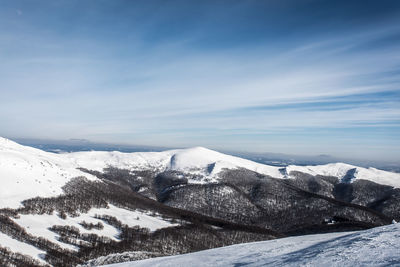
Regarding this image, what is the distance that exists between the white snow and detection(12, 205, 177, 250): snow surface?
10.9 metres

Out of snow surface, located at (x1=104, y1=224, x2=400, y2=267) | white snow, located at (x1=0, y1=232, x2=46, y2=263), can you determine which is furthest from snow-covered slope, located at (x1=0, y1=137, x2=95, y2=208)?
snow surface, located at (x1=104, y1=224, x2=400, y2=267)

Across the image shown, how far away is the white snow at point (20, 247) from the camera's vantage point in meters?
92.9

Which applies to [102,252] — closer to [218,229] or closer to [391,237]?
[218,229]

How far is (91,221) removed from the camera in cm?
14525

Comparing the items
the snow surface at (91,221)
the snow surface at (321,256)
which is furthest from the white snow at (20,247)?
the snow surface at (321,256)

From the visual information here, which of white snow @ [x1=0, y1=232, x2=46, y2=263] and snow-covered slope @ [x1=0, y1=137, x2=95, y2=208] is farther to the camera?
snow-covered slope @ [x1=0, y1=137, x2=95, y2=208]

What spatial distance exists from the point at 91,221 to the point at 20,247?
164ft

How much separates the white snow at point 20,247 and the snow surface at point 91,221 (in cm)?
1085

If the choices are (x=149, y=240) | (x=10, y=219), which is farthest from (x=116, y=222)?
(x=10, y=219)

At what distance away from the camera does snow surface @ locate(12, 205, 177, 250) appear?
377 ft

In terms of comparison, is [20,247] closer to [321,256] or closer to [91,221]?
[91,221]

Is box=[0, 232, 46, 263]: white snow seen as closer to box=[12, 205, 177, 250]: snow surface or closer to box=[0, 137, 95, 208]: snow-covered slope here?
box=[12, 205, 177, 250]: snow surface

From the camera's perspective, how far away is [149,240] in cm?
13838

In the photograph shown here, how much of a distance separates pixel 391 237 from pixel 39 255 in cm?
10405
